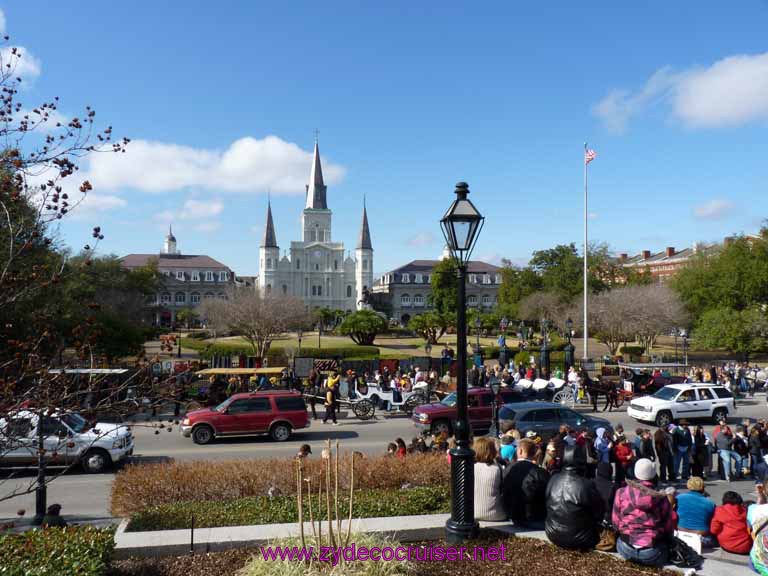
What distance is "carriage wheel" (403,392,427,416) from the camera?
2383 cm

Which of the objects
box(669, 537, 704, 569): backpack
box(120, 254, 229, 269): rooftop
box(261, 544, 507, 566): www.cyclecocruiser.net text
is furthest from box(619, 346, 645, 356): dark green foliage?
box(120, 254, 229, 269): rooftop

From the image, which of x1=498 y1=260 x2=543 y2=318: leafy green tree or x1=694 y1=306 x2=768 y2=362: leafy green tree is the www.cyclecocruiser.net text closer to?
x1=694 y1=306 x2=768 y2=362: leafy green tree

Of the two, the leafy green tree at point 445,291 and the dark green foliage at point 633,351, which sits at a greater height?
the leafy green tree at point 445,291

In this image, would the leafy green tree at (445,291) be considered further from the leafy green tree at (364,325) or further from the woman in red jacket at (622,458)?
the woman in red jacket at (622,458)

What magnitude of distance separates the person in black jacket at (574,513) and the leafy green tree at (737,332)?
42982 millimetres

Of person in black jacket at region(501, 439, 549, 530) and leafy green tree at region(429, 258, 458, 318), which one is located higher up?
leafy green tree at region(429, 258, 458, 318)

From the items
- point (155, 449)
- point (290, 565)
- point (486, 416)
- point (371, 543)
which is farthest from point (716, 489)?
point (155, 449)

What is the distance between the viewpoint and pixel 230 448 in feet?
57.7

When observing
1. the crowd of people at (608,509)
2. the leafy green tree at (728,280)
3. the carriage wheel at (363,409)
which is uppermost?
the leafy green tree at (728,280)

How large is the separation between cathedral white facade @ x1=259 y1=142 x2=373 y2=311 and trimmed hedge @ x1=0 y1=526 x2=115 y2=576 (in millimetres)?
118876

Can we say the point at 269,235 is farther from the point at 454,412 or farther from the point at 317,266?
the point at 454,412

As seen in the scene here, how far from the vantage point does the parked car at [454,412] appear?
1830 cm

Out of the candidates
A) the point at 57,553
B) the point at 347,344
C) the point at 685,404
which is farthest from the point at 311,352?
the point at 57,553

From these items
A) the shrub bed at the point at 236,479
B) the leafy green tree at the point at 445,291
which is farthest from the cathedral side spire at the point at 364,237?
the shrub bed at the point at 236,479
